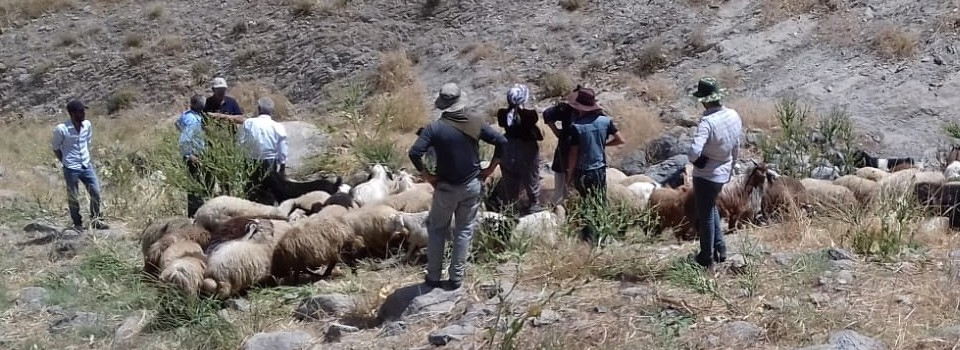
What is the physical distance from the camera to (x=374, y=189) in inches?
403

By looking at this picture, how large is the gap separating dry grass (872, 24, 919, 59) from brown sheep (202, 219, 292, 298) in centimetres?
1254

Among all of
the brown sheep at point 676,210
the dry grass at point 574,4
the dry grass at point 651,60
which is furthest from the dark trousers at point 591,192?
the dry grass at point 574,4

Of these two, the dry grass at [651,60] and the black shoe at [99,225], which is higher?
the black shoe at [99,225]

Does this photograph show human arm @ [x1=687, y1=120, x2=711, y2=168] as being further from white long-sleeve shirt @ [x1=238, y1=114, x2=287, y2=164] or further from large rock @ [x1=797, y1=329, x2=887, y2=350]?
white long-sleeve shirt @ [x1=238, y1=114, x2=287, y2=164]

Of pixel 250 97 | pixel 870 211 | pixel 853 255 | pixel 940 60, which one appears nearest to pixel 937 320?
pixel 853 255

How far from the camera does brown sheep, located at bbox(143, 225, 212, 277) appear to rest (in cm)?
799

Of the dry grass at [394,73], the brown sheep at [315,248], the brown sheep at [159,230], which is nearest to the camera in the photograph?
the brown sheep at [315,248]

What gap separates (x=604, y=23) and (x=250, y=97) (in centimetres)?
741

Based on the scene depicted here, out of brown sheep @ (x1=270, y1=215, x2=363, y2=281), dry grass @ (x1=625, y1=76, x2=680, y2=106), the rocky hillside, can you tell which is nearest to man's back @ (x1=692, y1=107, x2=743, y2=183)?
brown sheep @ (x1=270, y1=215, x2=363, y2=281)

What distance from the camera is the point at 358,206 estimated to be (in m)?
9.24

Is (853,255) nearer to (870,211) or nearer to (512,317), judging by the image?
(870,211)

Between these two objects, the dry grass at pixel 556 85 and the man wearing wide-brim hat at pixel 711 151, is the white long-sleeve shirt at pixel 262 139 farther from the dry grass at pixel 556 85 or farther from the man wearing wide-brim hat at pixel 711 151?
the dry grass at pixel 556 85

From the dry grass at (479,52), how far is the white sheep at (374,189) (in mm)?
9512

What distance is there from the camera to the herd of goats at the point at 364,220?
7809 mm
